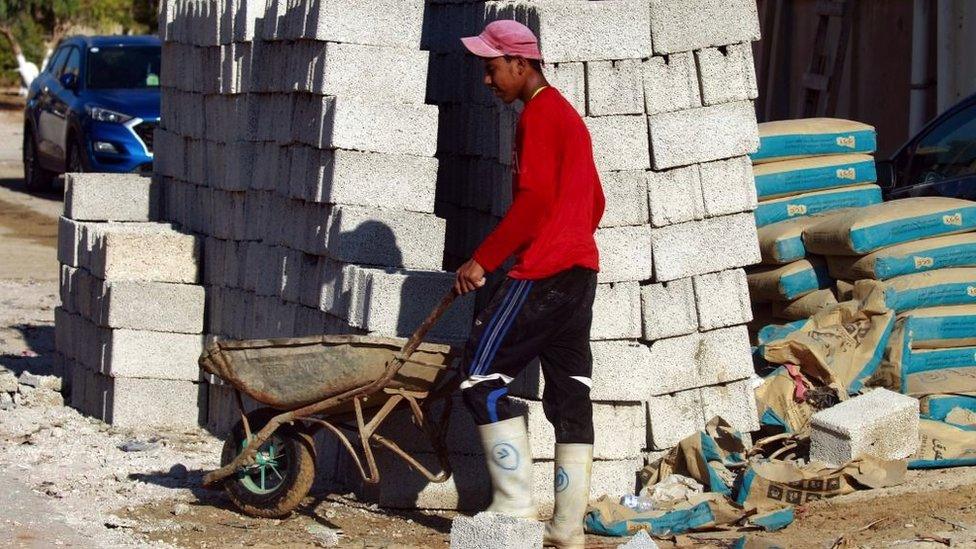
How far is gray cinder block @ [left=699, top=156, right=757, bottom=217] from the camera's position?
6.70 metres

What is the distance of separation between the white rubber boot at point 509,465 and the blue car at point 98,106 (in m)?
12.6

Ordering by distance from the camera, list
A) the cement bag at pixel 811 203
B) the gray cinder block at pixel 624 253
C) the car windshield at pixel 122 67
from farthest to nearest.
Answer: the car windshield at pixel 122 67, the cement bag at pixel 811 203, the gray cinder block at pixel 624 253

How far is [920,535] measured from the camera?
19.2 feet

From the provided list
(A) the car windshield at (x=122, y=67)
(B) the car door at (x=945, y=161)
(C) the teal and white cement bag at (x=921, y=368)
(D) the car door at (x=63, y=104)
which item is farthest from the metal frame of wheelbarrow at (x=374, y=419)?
(D) the car door at (x=63, y=104)

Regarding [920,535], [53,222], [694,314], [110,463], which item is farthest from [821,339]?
[53,222]

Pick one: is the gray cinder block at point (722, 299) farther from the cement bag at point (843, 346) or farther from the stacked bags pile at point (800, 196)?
the stacked bags pile at point (800, 196)

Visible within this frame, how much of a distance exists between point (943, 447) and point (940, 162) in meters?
2.93

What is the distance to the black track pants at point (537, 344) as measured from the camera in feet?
18.2

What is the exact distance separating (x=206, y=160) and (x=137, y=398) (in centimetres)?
148

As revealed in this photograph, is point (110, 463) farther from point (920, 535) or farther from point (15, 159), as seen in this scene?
point (15, 159)

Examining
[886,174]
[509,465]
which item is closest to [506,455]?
[509,465]

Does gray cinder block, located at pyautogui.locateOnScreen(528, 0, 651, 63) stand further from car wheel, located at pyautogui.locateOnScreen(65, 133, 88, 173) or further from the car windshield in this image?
the car windshield

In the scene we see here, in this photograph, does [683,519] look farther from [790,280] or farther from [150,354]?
[150,354]

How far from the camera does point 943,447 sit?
6.90 m
